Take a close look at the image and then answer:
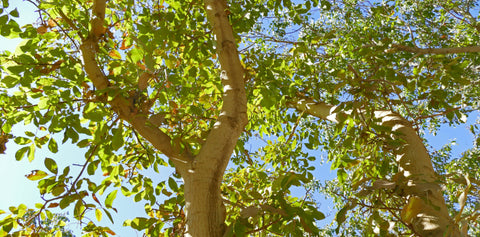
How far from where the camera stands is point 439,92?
5.74 feet

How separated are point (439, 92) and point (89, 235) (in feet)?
6.25

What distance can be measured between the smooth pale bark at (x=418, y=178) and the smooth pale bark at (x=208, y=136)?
18.9 inches

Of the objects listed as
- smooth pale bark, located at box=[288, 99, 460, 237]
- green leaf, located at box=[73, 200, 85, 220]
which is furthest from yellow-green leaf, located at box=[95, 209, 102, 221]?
smooth pale bark, located at box=[288, 99, 460, 237]

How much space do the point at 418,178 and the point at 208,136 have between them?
3.22ft

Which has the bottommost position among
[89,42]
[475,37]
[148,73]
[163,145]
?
[163,145]

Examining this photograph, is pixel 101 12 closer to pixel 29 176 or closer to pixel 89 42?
pixel 89 42

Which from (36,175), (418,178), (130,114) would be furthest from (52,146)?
(418,178)

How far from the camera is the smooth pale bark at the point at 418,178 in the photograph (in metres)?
1.29

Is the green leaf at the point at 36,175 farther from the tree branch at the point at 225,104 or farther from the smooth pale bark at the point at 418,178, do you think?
the smooth pale bark at the point at 418,178

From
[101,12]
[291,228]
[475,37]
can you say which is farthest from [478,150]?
[101,12]

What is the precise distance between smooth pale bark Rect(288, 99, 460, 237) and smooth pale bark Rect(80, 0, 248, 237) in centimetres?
48

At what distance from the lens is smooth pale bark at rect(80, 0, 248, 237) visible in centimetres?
143

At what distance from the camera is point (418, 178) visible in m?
1.64

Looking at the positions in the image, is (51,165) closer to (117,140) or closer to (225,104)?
(117,140)
